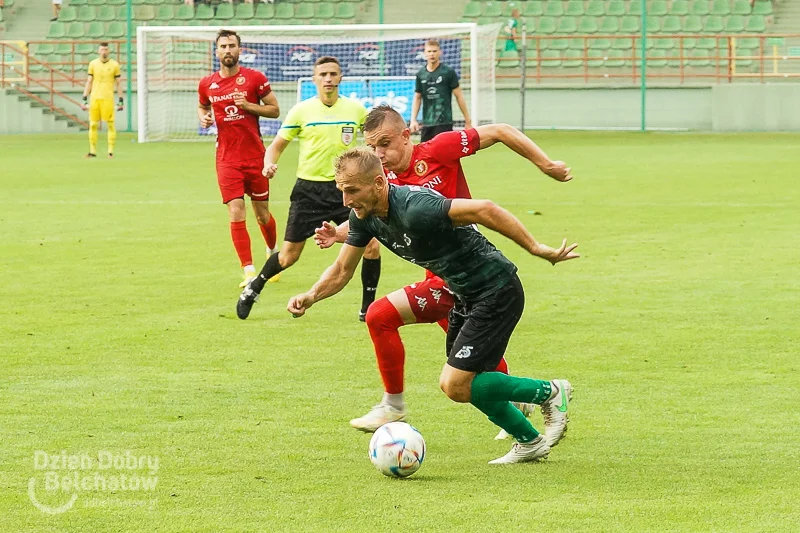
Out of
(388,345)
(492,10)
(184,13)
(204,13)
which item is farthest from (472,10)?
(388,345)

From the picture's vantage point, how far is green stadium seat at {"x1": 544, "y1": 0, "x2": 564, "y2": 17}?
126 ft

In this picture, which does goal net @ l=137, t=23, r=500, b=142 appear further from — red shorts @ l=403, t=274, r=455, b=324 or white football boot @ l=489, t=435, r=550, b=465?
white football boot @ l=489, t=435, r=550, b=465

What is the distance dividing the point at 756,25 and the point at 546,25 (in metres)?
5.98

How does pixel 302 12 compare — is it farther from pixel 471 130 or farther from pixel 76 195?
pixel 471 130

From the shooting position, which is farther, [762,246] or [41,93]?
[41,93]

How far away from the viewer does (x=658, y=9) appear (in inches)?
1503

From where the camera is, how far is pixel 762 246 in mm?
13227

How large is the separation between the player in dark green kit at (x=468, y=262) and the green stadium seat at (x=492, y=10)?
32960mm

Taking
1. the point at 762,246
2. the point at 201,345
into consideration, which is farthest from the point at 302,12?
the point at 201,345

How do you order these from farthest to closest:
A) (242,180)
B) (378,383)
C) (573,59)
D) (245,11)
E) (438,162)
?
(245,11)
(573,59)
(242,180)
(378,383)
(438,162)

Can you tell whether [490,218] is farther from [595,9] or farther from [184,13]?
[184,13]

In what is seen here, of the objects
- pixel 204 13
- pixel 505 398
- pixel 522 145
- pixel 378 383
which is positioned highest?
pixel 204 13

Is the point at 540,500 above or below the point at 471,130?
below

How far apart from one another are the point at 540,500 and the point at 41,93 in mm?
33566
